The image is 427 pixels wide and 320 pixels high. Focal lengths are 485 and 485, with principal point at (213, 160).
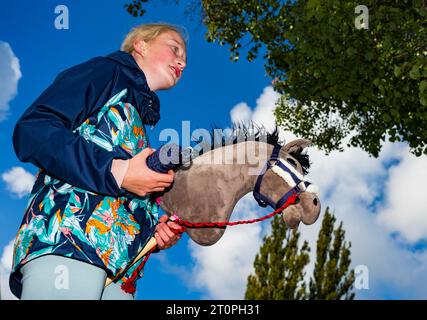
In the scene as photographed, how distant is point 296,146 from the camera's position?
112 inches

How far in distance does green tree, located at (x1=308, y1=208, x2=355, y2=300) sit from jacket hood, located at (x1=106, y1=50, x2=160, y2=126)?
19.0 m

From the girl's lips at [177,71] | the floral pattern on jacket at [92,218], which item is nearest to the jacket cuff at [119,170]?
the floral pattern on jacket at [92,218]

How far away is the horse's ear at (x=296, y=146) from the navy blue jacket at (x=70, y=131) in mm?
1052

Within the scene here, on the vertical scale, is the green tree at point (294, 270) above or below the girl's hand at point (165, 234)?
A: above

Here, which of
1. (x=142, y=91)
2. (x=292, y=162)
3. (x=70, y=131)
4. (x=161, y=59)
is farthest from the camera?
(x=292, y=162)

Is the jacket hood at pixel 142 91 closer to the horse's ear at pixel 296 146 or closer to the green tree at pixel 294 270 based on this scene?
the horse's ear at pixel 296 146

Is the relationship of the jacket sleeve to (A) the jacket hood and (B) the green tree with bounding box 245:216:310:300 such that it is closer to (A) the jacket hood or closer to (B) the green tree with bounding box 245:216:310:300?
(A) the jacket hood

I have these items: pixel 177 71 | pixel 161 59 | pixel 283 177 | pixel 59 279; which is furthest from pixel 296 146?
pixel 59 279

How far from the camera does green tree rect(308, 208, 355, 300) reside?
20.8 meters

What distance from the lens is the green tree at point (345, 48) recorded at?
28.1 feet

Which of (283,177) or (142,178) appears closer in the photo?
(142,178)

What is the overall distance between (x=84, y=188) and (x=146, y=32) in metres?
1.14

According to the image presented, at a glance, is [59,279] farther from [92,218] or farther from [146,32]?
[146,32]
